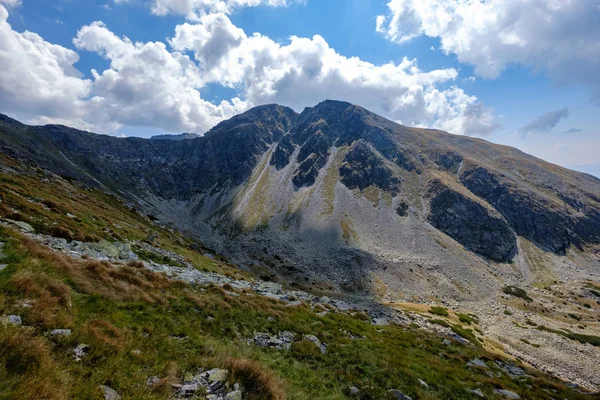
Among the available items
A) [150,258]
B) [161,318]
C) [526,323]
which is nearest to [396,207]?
[526,323]

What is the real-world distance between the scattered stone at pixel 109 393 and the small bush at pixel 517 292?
107 metres

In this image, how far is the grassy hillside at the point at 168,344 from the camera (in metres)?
6.71

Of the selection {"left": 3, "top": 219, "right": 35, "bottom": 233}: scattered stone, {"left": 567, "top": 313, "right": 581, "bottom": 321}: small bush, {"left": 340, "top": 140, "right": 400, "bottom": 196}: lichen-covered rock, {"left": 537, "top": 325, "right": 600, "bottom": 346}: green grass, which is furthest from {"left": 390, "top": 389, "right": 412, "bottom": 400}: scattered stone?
{"left": 340, "top": 140, "right": 400, "bottom": 196}: lichen-covered rock

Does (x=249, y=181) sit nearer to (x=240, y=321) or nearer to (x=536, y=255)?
(x=536, y=255)

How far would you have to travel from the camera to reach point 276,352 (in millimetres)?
13961

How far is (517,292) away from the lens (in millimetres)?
84750

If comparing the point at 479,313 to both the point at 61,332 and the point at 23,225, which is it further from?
the point at 23,225

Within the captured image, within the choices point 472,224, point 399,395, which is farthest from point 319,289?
point 472,224

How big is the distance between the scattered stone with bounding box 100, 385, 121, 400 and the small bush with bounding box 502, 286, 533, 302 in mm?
107000

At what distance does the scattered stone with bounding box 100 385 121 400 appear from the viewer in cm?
628

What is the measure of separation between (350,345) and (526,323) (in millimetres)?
68306

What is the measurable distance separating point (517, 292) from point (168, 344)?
349ft

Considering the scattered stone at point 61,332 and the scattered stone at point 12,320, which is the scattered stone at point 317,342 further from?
the scattered stone at point 12,320

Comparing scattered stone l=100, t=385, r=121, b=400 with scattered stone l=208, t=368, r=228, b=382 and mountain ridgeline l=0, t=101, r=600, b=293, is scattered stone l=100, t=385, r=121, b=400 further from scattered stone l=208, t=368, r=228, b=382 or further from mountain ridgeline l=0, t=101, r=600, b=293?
mountain ridgeline l=0, t=101, r=600, b=293
